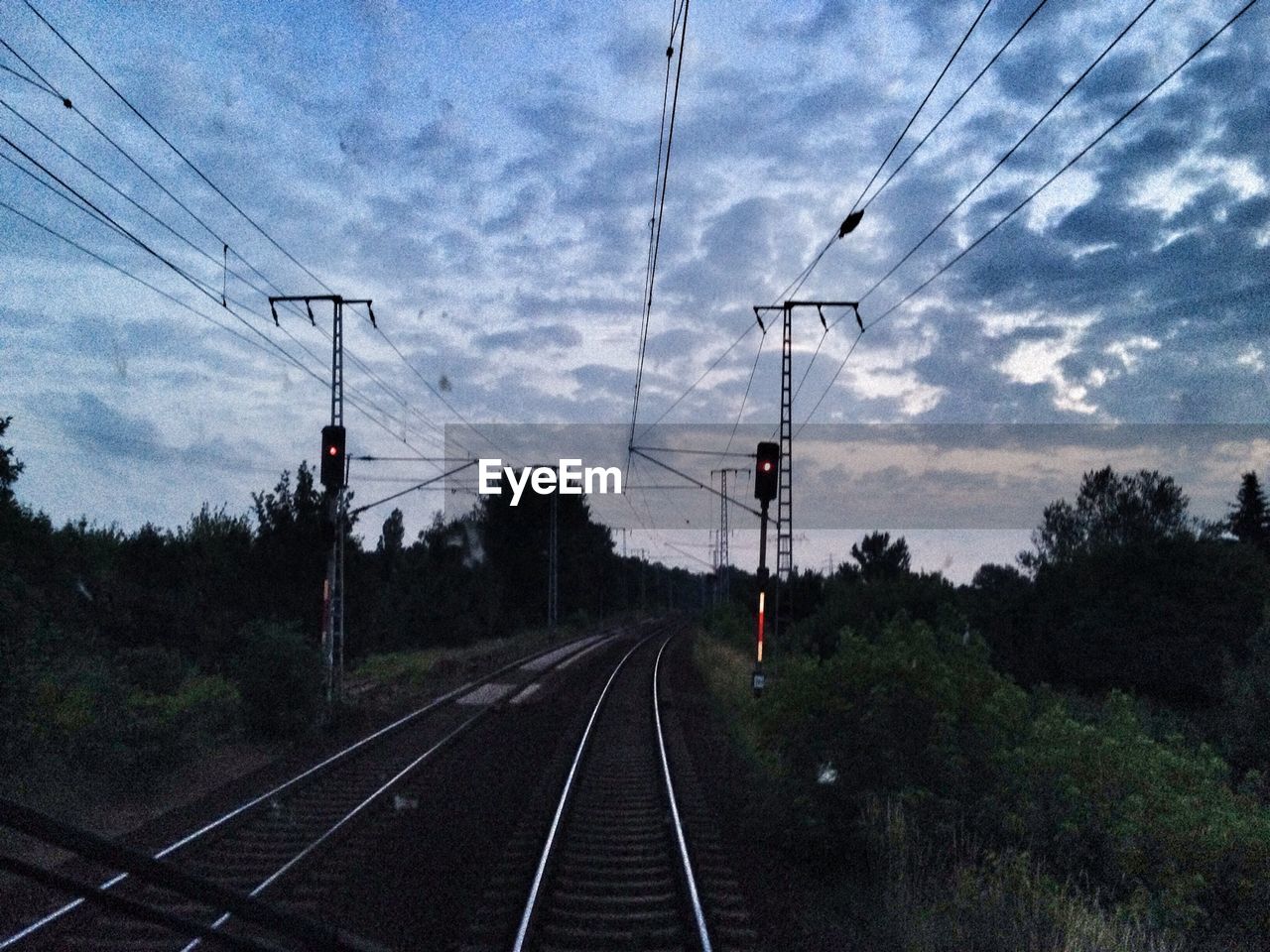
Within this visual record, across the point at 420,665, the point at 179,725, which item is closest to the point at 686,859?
the point at 179,725

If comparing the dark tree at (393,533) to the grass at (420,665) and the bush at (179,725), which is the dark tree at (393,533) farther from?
the bush at (179,725)

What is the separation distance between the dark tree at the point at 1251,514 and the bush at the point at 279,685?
73.3 meters

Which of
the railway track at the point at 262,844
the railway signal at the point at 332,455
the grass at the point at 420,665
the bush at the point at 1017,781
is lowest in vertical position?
the grass at the point at 420,665

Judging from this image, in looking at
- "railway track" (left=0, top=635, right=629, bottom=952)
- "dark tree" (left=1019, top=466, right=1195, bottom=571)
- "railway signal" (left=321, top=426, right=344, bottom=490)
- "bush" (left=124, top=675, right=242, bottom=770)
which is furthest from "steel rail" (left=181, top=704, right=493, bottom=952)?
"dark tree" (left=1019, top=466, right=1195, bottom=571)

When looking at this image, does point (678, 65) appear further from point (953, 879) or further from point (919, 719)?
point (953, 879)

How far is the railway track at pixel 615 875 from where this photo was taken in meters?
9.22

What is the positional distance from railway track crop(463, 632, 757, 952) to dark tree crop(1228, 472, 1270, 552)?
240 ft

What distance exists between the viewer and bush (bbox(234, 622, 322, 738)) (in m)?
22.0

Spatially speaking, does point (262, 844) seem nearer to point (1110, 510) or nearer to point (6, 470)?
point (6, 470)

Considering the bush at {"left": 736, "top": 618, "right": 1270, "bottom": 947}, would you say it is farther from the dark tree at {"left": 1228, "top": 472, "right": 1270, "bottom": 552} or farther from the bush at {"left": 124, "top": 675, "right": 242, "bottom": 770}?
the dark tree at {"left": 1228, "top": 472, "right": 1270, "bottom": 552}

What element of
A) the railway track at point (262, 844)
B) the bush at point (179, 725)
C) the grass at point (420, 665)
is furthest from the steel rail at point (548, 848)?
the grass at point (420, 665)

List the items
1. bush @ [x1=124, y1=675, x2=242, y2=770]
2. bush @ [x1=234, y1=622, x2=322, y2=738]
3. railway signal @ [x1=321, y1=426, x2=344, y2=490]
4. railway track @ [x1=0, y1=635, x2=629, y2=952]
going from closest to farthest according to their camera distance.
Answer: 1. railway track @ [x1=0, y1=635, x2=629, y2=952]
2. bush @ [x1=124, y1=675, x2=242, y2=770]
3. bush @ [x1=234, y1=622, x2=322, y2=738]
4. railway signal @ [x1=321, y1=426, x2=344, y2=490]

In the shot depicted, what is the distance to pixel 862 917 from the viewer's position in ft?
34.1

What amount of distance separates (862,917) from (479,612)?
2720 inches
